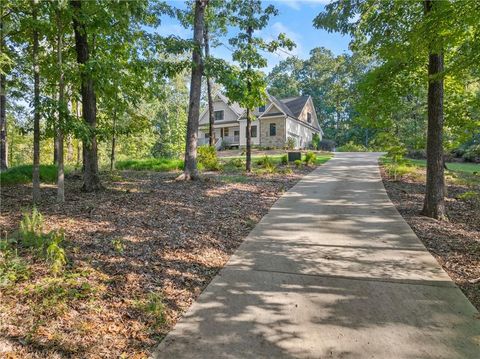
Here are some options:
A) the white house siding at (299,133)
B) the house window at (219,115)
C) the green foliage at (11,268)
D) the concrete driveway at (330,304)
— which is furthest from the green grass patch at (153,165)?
the house window at (219,115)

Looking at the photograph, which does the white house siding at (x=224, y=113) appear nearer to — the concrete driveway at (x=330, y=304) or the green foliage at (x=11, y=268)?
the concrete driveway at (x=330, y=304)

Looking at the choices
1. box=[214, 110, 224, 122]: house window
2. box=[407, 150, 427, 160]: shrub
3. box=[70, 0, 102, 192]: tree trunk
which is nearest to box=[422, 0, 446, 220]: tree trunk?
box=[70, 0, 102, 192]: tree trunk

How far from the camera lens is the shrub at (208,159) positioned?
16.0 meters

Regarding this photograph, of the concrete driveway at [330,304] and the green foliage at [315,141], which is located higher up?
the green foliage at [315,141]

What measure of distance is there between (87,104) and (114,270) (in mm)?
5713

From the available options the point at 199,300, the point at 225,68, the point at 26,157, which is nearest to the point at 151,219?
the point at 199,300

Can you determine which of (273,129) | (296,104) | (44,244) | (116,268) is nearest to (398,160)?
(116,268)

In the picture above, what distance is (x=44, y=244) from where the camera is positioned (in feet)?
14.9

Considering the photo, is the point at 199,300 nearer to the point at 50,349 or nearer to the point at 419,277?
the point at 50,349

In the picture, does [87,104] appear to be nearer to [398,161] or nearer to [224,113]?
[398,161]

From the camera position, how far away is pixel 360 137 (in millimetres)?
47531

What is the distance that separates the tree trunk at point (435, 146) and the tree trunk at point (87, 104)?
7846 mm

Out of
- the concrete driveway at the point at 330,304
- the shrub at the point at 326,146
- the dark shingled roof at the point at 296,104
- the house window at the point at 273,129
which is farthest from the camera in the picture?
the shrub at the point at 326,146

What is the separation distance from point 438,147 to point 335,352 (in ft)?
20.7
